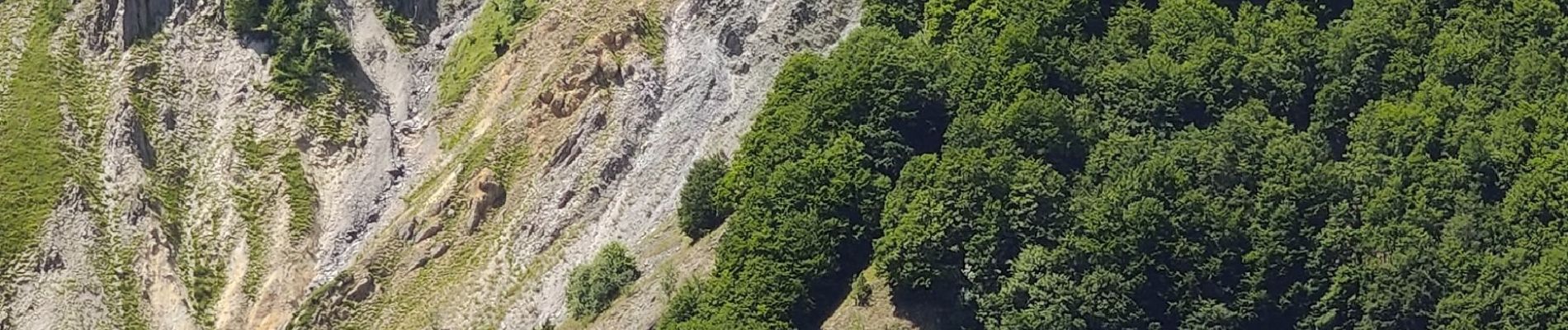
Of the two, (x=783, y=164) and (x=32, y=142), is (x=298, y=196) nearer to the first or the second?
(x=32, y=142)

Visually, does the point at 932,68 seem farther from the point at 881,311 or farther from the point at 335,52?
the point at 335,52

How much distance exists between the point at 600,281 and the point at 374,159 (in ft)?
51.5

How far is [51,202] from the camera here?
111250 mm

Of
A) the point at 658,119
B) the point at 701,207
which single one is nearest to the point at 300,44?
the point at 658,119

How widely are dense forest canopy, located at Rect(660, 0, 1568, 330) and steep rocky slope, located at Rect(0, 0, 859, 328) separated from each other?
4.81 m

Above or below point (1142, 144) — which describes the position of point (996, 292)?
below

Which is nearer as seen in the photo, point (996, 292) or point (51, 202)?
point (996, 292)

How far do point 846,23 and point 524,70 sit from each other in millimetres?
11181

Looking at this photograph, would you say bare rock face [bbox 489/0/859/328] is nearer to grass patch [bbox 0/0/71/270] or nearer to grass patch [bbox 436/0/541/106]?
grass patch [bbox 436/0/541/106]

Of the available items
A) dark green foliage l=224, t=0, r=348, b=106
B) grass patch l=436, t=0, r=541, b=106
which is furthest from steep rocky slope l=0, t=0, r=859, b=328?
dark green foliage l=224, t=0, r=348, b=106

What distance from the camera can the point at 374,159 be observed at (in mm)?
113000

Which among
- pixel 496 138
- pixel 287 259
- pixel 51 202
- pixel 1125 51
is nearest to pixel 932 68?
pixel 1125 51

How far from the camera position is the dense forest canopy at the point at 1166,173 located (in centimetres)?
9575

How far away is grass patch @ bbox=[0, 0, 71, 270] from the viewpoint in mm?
110750
